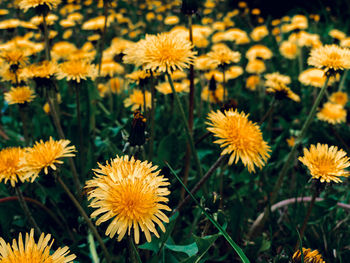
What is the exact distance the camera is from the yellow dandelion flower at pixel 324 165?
1.02 m

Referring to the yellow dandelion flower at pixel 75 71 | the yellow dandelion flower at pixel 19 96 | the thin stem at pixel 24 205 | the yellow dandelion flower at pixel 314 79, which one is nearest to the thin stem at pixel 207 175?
the thin stem at pixel 24 205

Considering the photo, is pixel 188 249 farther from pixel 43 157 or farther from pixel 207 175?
pixel 43 157

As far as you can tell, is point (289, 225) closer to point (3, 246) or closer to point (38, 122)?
point (3, 246)

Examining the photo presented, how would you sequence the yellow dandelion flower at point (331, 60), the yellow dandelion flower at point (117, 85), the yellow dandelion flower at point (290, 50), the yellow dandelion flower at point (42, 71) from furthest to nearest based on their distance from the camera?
1. the yellow dandelion flower at point (290, 50)
2. the yellow dandelion flower at point (117, 85)
3. the yellow dandelion flower at point (42, 71)
4. the yellow dandelion flower at point (331, 60)

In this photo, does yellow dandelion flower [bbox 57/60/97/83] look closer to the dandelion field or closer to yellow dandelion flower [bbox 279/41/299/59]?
the dandelion field

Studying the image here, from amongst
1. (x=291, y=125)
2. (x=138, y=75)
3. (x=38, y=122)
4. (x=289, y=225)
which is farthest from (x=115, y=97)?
(x=289, y=225)

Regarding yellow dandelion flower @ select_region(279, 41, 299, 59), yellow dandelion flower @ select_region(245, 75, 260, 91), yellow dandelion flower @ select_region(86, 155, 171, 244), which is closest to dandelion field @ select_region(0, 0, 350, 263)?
yellow dandelion flower @ select_region(86, 155, 171, 244)

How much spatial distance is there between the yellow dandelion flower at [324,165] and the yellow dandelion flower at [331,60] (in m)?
0.37

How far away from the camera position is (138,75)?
1477 millimetres

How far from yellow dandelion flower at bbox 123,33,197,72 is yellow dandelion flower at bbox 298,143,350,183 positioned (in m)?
0.58

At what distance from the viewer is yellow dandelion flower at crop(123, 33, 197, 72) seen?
43.3 inches

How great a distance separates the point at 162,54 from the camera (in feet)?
3.69

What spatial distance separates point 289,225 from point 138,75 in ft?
3.57

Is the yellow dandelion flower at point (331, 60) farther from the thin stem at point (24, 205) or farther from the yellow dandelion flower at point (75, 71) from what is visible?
the thin stem at point (24, 205)
